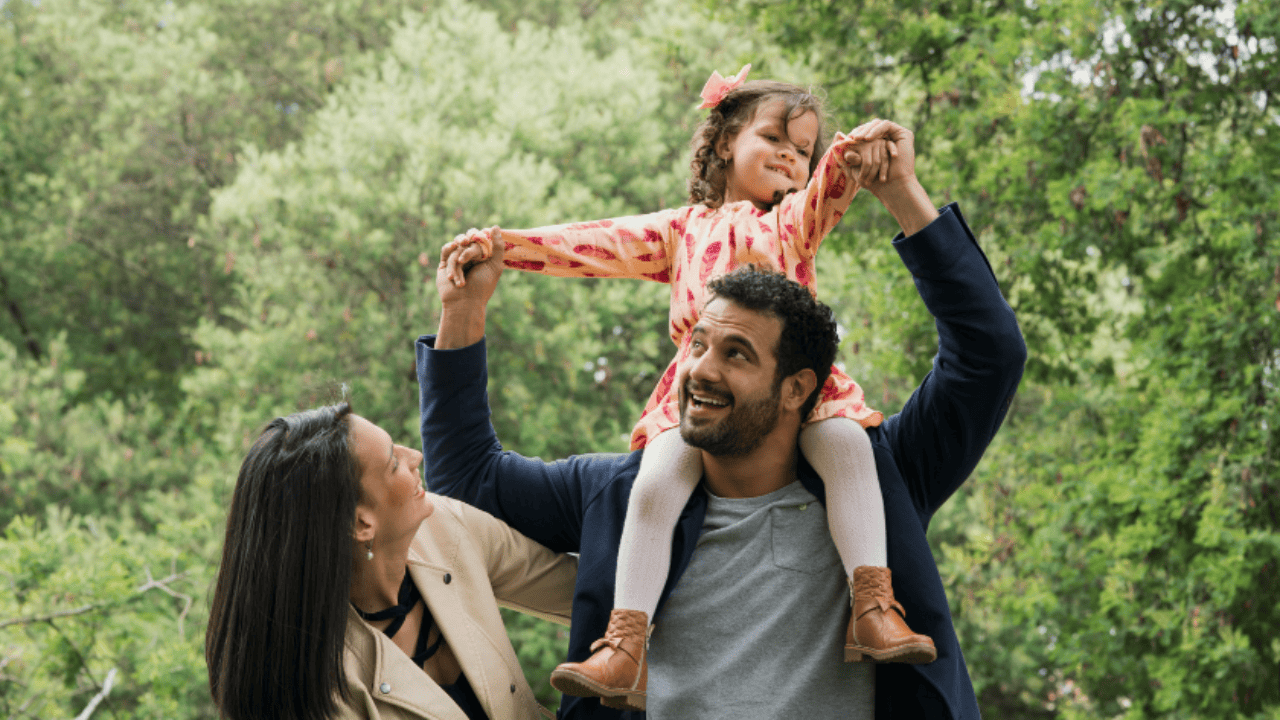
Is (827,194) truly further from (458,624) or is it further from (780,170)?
(458,624)

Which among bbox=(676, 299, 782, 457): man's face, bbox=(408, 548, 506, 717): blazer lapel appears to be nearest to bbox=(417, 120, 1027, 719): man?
bbox=(676, 299, 782, 457): man's face

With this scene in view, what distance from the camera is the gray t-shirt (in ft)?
6.56

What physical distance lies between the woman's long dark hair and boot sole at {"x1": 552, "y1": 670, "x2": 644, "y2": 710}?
1.48 ft

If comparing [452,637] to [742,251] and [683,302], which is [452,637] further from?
[742,251]

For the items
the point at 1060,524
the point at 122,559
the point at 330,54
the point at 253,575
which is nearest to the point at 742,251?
the point at 253,575

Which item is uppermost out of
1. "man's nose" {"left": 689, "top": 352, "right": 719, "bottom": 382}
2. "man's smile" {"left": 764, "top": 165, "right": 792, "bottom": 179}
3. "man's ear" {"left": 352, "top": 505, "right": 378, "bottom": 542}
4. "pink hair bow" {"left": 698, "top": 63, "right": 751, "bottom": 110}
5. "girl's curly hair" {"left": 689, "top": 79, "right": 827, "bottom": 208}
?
"pink hair bow" {"left": 698, "top": 63, "right": 751, "bottom": 110}

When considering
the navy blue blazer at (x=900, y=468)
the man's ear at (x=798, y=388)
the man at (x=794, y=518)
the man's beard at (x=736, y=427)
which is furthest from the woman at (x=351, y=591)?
the man's ear at (x=798, y=388)

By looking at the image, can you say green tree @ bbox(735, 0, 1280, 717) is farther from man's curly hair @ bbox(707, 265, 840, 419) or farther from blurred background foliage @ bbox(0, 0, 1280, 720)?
man's curly hair @ bbox(707, 265, 840, 419)

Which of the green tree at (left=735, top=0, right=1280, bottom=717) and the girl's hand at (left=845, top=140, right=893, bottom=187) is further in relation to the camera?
the green tree at (left=735, top=0, right=1280, bottom=717)

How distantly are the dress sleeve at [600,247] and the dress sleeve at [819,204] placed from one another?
28 cm

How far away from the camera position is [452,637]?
2250mm

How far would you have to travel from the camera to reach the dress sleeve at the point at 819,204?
1.93m

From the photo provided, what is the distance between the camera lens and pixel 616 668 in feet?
6.42

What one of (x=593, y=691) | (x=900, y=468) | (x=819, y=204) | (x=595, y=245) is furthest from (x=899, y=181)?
(x=593, y=691)
